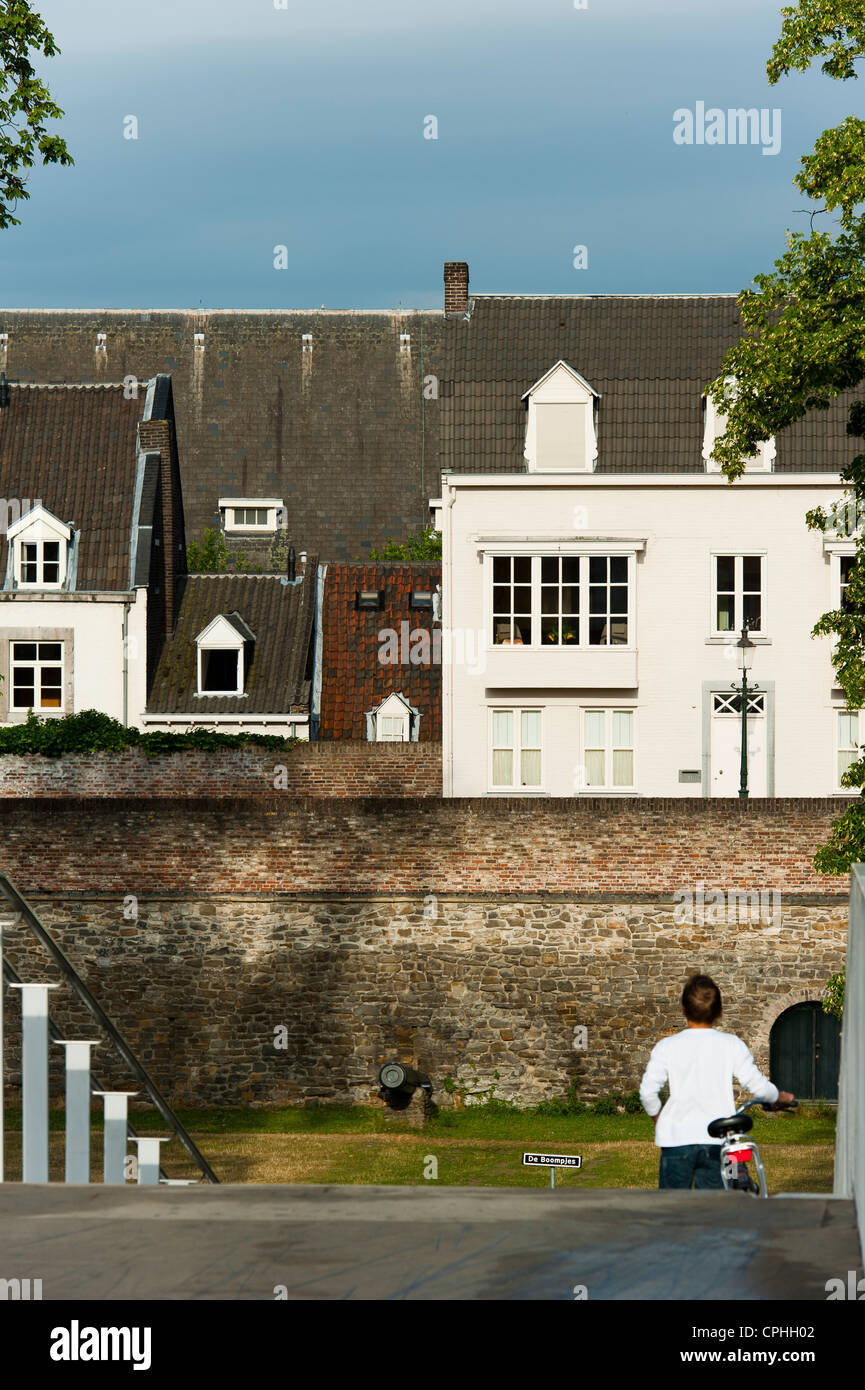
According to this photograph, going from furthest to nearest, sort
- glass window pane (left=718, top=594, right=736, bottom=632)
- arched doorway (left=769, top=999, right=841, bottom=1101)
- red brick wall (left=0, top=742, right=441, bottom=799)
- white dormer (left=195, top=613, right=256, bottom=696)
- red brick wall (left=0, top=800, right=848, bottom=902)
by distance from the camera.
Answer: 1. white dormer (left=195, top=613, right=256, bottom=696)
2. glass window pane (left=718, top=594, right=736, bottom=632)
3. red brick wall (left=0, top=742, right=441, bottom=799)
4. red brick wall (left=0, top=800, right=848, bottom=902)
5. arched doorway (left=769, top=999, right=841, bottom=1101)

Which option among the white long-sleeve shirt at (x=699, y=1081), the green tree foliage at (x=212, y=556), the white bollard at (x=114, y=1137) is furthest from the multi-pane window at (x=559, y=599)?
the white bollard at (x=114, y=1137)

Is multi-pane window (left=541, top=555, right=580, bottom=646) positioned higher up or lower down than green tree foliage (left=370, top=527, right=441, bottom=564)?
lower down

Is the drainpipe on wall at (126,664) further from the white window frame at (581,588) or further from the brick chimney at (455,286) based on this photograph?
the brick chimney at (455,286)

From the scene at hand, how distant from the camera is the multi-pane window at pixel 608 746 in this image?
31.0 m

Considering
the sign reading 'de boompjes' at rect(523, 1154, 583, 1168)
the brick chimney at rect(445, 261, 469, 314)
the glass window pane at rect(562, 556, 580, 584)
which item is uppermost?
the brick chimney at rect(445, 261, 469, 314)

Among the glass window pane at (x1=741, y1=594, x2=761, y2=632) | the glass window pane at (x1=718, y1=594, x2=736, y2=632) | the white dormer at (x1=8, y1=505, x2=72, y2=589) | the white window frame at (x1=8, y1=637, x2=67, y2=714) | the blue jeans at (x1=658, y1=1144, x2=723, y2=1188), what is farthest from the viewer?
the white dormer at (x1=8, y1=505, x2=72, y2=589)

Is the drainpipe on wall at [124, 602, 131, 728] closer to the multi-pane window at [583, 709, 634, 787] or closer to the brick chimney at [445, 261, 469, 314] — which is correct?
the multi-pane window at [583, 709, 634, 787]

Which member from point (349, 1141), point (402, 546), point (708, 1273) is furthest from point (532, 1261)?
point (402, 546)

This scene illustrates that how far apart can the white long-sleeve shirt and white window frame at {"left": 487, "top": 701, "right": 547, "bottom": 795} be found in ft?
80.1

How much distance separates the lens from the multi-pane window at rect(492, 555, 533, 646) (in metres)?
30.8

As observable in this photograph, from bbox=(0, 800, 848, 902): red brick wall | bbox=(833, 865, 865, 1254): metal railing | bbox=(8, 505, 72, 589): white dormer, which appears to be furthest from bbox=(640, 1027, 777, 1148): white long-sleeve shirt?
bbox=(8, 505, 72, 589): white dormer
